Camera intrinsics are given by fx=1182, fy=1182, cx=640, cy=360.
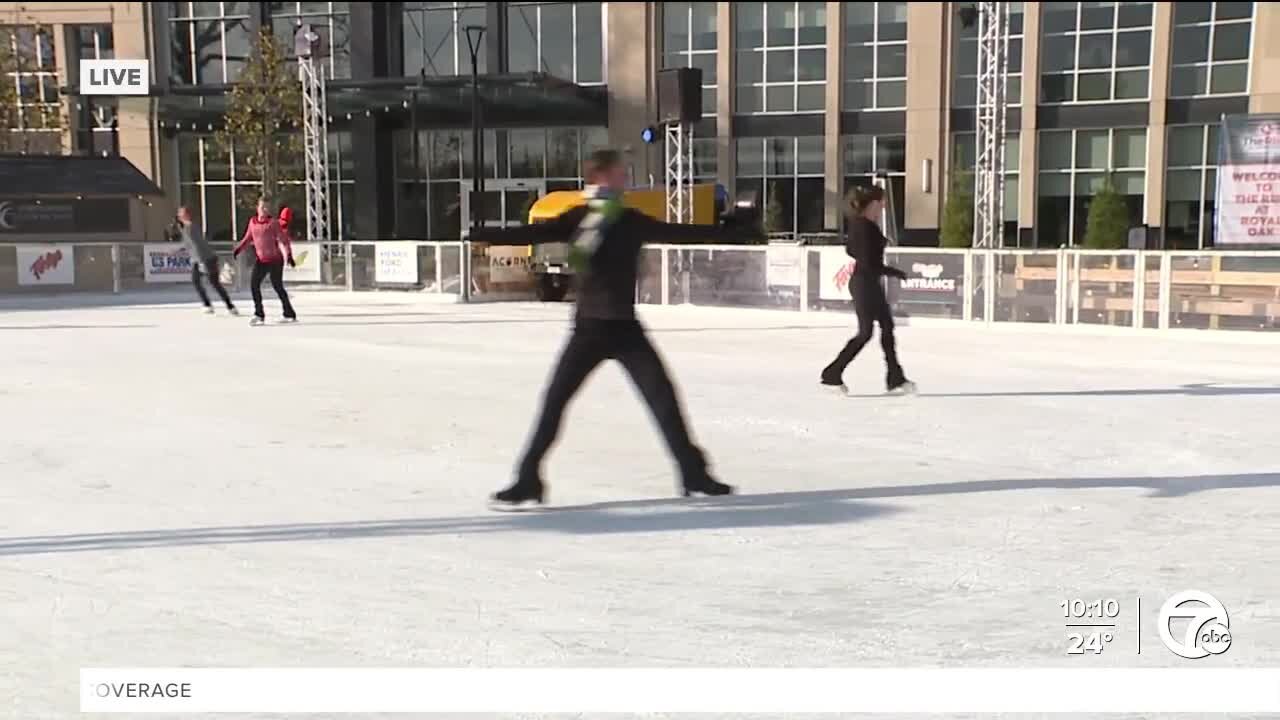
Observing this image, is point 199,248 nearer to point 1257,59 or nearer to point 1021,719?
point 1021,719

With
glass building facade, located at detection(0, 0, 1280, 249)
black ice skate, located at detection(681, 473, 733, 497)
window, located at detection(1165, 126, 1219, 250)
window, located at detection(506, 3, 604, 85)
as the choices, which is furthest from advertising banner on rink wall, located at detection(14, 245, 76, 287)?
window, located at detection(1165, 126, 1219, 250)

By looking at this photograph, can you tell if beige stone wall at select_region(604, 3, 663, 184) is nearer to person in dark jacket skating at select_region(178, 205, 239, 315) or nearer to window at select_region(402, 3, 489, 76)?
window at select_region(402, 3, 489, 76)

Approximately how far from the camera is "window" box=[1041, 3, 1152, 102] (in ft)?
101

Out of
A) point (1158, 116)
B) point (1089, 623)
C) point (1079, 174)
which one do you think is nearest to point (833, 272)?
point (1089, 623)

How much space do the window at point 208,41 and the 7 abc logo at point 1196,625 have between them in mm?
39062

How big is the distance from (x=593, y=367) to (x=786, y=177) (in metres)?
29.9

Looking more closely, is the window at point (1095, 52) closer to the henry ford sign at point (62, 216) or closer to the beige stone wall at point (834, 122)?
the beige stone wall at point (834, 122)

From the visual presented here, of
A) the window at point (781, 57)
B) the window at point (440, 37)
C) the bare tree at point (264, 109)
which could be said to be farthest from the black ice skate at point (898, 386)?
the window at point (440, 37)

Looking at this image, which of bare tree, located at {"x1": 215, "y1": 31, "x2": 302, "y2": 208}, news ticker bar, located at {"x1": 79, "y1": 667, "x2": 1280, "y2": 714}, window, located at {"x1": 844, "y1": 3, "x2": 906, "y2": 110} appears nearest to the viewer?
news ticker bar, located at {"x1": 79, "y1": 667, "x2": 1280, "y2": 714}

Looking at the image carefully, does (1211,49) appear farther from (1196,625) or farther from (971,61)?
(1196,625)

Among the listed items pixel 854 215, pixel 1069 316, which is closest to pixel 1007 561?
pixel 854 215

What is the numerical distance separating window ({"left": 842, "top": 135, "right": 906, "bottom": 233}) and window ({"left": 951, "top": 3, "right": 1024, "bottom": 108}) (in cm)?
195

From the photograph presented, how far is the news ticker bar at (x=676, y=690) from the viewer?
10.0 feet

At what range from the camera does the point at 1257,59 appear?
2944cm
